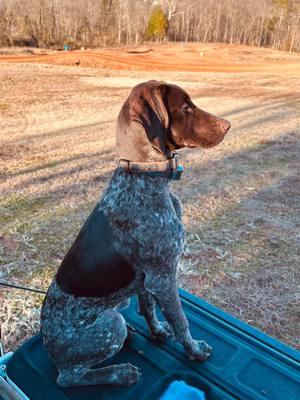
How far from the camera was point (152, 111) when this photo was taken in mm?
1691

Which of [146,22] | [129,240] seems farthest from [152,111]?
[146,22]

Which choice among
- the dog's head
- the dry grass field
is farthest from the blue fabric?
the dog's head

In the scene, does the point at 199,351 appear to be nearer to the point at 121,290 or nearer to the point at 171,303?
the point at 171,303

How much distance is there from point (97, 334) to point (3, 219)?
2.79m

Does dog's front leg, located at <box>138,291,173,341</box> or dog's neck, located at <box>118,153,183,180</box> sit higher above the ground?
dog's neck, located at <box>118,153,183,180</box>

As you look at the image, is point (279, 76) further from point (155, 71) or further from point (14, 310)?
point (14, 310)

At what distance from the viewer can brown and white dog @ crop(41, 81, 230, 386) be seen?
1737 mm

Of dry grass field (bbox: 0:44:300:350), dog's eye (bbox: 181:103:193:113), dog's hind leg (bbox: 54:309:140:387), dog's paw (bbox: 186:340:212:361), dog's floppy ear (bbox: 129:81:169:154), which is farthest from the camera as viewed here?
dry grass field (bbox: 0:44:300:350)

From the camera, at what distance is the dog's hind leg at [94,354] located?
1.92 m

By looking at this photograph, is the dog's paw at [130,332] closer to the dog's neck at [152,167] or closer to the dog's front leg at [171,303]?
the dog's front leg at [171,303]

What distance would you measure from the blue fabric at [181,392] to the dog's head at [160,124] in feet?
4.02

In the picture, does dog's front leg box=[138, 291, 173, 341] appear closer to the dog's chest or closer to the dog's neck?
the dog's chest

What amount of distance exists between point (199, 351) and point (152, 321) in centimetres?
32

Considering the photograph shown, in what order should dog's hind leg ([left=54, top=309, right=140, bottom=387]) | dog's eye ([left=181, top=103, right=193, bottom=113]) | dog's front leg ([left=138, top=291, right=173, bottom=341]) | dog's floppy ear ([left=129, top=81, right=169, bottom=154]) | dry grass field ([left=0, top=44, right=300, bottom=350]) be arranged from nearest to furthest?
dog's floppy ear ([left=129, top=81, right=169, bottom=154]) < dog's eye ([left=181, top=103, right=193, bottom=113]) < dog's hind leg ([left=54, top=309, right=140, bottom=387]) < dog's front leg ([left=138, top=291, right=173, bottom=341]) < dry grass field ([left=0, top=44, right=300, bottom=350])
